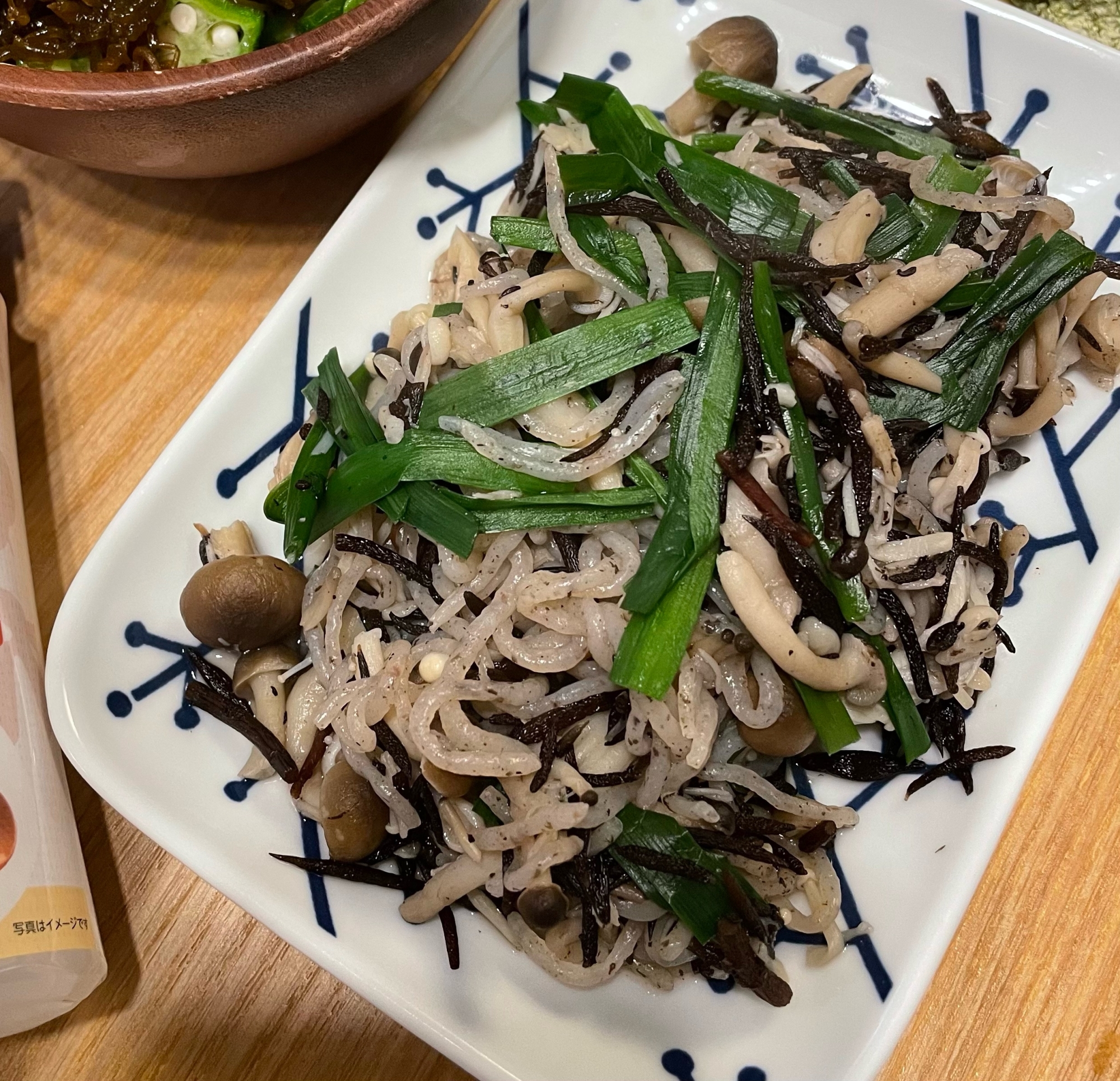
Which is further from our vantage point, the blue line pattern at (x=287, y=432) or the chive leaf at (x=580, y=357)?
the blue line pattern at (x=287, y=432)

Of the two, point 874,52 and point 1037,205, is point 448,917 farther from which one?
point 874,52

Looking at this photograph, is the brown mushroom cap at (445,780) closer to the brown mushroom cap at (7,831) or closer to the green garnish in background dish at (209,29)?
the brown mushroom cap at (7,831)

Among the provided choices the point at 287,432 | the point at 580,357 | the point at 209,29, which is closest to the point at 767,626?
the point at 580,357

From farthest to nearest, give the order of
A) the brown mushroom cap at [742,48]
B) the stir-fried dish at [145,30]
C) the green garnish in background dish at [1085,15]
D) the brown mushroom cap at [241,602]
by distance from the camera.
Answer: the green garnish in background dish at [1085,15]
the brown mushroom cap at [742,48]
the stir-fried dish at [145,30]
the brown mushroom cap at [241,602]

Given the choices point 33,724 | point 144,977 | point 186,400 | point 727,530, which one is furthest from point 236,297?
point 144,977

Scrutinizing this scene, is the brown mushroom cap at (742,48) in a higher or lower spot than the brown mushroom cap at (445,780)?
higher

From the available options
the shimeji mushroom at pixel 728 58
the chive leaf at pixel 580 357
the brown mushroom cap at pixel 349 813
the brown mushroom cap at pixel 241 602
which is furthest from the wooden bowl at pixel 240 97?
the brown mushroom cap at pixel 349 813

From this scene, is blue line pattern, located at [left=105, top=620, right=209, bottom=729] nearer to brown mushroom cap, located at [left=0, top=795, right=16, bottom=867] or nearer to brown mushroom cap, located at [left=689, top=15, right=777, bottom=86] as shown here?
brown mushroom cap, located at [left=0, top=795, right=16, bottom=867]
